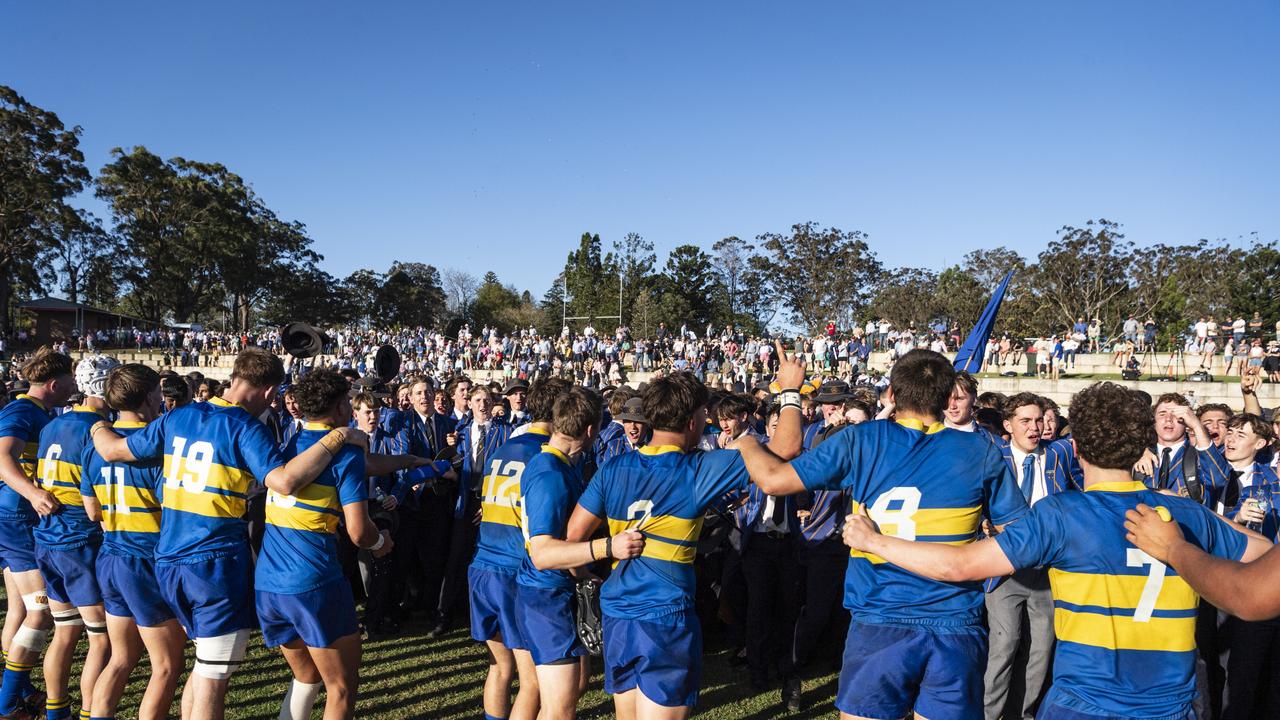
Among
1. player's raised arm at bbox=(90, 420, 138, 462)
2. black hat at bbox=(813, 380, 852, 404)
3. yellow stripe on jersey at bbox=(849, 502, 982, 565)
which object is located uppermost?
black hat at bbox=(813, 380, 852, 404)

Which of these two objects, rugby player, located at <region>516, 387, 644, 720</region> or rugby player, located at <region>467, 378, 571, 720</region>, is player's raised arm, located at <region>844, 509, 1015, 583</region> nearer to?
rugby player, located at <region>516, 387, 644, 720</region>

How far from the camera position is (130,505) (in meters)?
3.94

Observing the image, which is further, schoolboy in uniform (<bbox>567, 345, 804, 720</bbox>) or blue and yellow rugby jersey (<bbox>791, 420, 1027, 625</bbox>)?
schoolboy in uniform (<bbox>567, 345, 804, 720</bbox>)

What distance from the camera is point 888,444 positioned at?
2961 millimetres

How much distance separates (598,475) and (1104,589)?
1810 mm

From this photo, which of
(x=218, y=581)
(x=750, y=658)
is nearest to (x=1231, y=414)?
(x=750, y=658)

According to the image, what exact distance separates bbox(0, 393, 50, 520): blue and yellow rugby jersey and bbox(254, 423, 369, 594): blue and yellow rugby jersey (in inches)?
85.3

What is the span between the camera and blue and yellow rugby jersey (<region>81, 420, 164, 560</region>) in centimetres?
390

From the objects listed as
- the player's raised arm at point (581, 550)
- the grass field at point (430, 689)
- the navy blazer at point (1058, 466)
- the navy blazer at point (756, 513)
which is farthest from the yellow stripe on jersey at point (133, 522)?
the navy blazer at point (1058, 466)

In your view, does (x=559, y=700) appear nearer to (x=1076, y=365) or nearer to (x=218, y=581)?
(x=218, y=581)

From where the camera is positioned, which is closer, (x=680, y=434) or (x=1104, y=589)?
(x=1104, y=589)

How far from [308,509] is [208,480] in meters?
0.53

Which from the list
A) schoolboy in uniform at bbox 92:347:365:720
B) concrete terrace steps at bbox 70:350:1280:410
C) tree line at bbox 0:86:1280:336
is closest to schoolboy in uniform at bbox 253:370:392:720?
schoolboy in uniform at bbox 92:347:365:720

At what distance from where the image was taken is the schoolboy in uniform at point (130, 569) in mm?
3791
